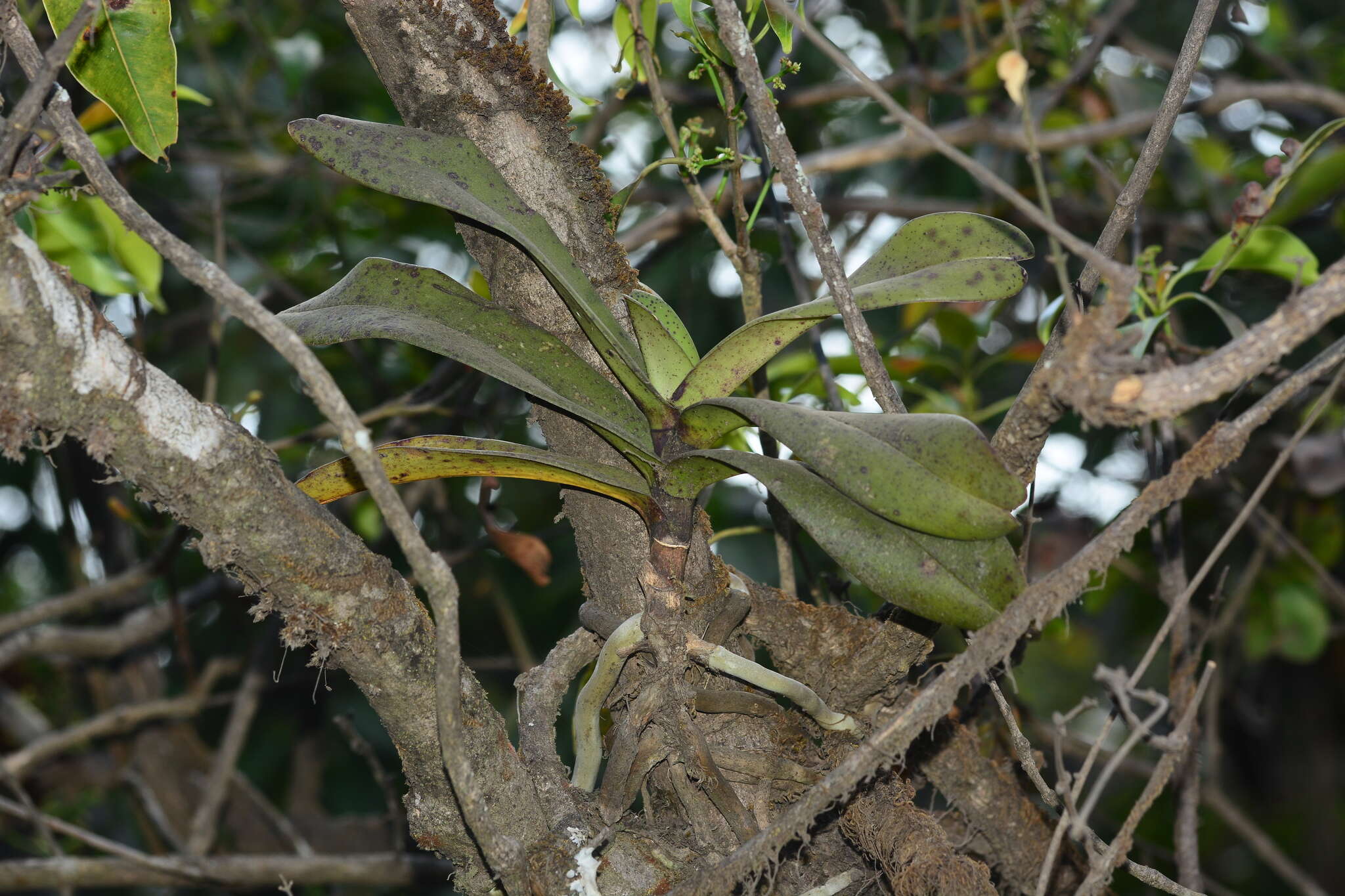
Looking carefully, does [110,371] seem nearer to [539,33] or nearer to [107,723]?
[539,33]

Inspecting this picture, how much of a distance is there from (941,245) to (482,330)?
35 centimetres

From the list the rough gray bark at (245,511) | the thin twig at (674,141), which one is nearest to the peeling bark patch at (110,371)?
the rough gray bark at (245,511)

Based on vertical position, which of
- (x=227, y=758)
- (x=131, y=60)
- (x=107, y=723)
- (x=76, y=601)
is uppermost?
(x=131, y=60)

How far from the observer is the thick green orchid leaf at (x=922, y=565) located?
0.64 meters

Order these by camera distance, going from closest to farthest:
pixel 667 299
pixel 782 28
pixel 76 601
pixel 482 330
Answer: pixel 482 330 < pixel 782 28 < pixel 76 601 < pixel 667 299

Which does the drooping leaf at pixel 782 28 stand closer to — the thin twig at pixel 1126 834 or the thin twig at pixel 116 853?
the thin twig at pixel 1126 834

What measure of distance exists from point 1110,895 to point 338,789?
6.70 ft

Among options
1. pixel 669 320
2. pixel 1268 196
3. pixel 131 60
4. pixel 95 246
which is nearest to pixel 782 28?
pixel 669 320

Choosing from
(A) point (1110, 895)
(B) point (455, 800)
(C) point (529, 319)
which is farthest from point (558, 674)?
A: (A) point (1110, 895)

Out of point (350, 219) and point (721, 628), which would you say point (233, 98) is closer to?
point (350, 219)

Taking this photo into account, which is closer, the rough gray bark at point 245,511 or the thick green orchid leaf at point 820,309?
the rough gray bark at point 245,511

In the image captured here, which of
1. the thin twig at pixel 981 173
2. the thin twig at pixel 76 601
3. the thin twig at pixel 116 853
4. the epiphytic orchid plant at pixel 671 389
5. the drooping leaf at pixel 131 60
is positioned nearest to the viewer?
the thin twig at pixel 981 173

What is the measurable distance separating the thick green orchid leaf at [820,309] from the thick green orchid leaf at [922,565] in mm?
145

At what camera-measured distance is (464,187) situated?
77 cm
